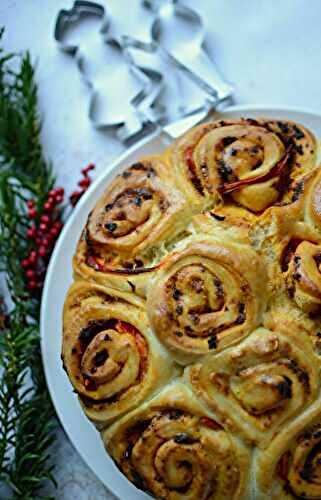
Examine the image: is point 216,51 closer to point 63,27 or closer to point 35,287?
→ point 63,27

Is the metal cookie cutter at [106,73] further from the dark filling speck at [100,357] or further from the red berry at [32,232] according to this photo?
the dark filling speck at [100,357]

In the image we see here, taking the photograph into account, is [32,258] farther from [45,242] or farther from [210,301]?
[210,301]

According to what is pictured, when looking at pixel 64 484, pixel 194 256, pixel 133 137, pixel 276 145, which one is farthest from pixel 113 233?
pixel 64 484

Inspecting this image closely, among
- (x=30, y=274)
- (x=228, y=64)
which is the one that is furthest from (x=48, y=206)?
(x=228, y=64)

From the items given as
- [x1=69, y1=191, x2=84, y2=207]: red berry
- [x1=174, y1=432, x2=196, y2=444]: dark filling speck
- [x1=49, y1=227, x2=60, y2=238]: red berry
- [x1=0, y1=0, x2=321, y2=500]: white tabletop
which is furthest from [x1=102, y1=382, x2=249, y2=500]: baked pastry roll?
[x1=0, y1=0, x2=321, y2=500]: white tabletop

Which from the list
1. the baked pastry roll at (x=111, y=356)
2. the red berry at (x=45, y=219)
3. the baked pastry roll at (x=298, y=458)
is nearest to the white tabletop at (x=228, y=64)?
the red berry at (x=45, y=219)
